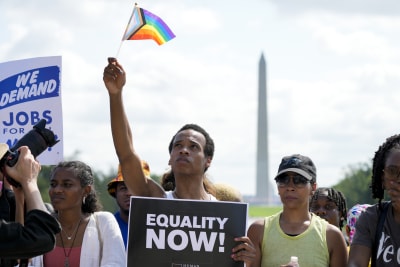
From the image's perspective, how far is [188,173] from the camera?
7.61 meters

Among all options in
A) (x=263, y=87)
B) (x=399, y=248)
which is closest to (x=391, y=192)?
(x=399, y=248)

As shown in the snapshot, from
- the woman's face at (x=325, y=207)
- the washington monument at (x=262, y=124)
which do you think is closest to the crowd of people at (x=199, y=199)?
the woman's face at (x=325, y=207)

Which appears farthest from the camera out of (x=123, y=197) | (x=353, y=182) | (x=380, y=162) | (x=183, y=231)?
(x=353, y=182)

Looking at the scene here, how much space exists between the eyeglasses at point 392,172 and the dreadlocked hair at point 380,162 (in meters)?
0.14

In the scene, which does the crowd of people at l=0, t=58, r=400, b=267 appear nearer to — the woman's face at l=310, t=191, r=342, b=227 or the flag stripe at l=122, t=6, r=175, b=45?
the flag stripe at l=122, t=6, r=175, b=45

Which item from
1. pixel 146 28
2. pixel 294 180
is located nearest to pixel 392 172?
pixel 294 180

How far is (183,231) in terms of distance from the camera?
736 centimetres

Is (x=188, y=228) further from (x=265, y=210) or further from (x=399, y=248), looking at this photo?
(x=265, y=210)

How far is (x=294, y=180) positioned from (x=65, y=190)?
176cm

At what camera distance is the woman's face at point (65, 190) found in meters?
7.97

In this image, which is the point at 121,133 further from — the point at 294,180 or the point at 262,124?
the point at 262,124

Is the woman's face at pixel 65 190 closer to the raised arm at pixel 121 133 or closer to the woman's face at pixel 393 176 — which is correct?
the raised arm at pixel 121 133

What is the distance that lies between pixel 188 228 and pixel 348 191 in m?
78.4

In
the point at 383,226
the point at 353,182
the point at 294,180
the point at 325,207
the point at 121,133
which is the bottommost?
the point at 383,226
